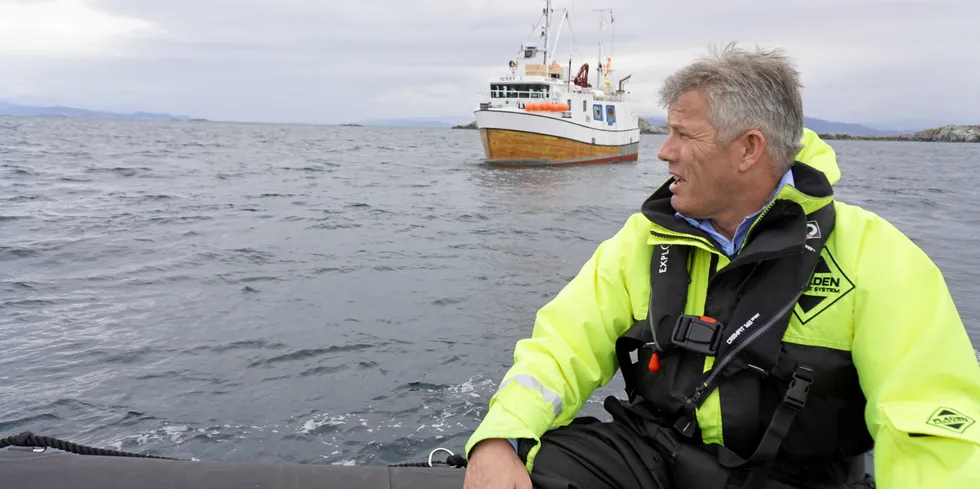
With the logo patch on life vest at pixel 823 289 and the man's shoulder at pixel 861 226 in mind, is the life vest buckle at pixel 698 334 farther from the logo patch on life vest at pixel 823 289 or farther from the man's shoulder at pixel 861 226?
the man's shoulder at pixel 861 226

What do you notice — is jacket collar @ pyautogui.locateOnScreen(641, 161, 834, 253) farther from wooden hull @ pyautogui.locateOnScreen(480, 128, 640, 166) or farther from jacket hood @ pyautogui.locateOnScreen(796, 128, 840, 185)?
wooden hull @ pyautogui.locateOnScreen(480, 128, 640, 166)

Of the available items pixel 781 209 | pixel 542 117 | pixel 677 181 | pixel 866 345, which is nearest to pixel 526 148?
pixel 542 117

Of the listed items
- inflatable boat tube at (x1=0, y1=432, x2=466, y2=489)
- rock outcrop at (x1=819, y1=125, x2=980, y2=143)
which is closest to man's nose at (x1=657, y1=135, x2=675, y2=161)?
inflatable boat tube at (x1=0, y1=432, x2=466, y2=489)

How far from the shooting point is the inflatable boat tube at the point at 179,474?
2.27m

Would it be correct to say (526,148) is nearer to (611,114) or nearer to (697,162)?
(611,114)

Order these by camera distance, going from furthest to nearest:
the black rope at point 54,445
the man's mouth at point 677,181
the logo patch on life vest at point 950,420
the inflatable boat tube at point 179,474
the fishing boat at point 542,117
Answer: the fishing boat at point 542,117
the black rope at point 54,445
the inflatable boat tube at point 179,474
the man's mouth at point 677,181
the logo patch on life vest at point 950,420

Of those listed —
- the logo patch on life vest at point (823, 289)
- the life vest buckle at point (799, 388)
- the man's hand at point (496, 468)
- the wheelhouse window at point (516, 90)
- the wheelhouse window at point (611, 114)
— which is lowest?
the man's hand at point (496, 468)

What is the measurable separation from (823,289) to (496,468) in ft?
3.08

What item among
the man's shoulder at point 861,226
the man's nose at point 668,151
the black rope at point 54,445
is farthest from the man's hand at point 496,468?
the man's shoulder at point 861,226

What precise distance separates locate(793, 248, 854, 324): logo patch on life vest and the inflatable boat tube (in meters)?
1.21

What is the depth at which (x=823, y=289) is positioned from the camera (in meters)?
1.81

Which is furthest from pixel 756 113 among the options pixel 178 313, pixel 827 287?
pixel 178 313

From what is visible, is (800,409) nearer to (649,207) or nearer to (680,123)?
(649,207)

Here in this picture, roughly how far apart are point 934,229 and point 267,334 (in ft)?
42.9
